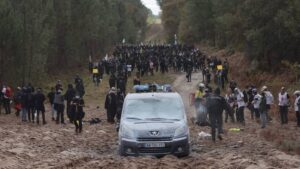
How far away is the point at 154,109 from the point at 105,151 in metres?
2.23

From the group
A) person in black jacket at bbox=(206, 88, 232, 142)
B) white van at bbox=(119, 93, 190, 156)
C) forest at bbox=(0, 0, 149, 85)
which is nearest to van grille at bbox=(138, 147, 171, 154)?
white van at bbox=(119, 93, 190, 156)

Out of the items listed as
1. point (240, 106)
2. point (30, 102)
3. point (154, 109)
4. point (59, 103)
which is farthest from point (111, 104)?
point (154, 109)

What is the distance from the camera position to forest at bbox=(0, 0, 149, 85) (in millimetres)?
40594

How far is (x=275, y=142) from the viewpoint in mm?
19609

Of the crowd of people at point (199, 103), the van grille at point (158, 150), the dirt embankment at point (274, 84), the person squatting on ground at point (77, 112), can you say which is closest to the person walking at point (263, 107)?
the crowd of people at point (199, 103)

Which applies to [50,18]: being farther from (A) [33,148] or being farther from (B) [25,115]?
(A) [33,148]

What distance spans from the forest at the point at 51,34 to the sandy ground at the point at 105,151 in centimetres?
1509

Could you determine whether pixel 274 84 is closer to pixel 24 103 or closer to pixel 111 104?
pixel 111 104

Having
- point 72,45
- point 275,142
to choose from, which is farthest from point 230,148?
point 72,45

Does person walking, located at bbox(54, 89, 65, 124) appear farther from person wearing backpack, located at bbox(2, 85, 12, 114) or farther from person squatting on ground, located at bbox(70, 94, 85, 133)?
person wearing backpack, located at bbox(2, 85, 12, 114)

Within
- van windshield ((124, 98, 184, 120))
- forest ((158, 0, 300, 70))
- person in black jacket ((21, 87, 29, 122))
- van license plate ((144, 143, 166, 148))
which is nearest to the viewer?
van license plate ((144, 143, 166, 148))

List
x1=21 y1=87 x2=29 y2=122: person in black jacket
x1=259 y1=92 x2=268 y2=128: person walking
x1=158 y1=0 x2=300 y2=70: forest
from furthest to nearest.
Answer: x1=158 y1=0 x2=300 y2=70: forest → x1=21 y1=87 x2=29 y2=122: person in black jacket → x1=259 y1=92 x2=268 y2=128: person walking

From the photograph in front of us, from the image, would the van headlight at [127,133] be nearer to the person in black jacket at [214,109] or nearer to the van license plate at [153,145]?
the van license plate at [153,145]

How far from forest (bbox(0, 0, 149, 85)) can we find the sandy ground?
15090mm
